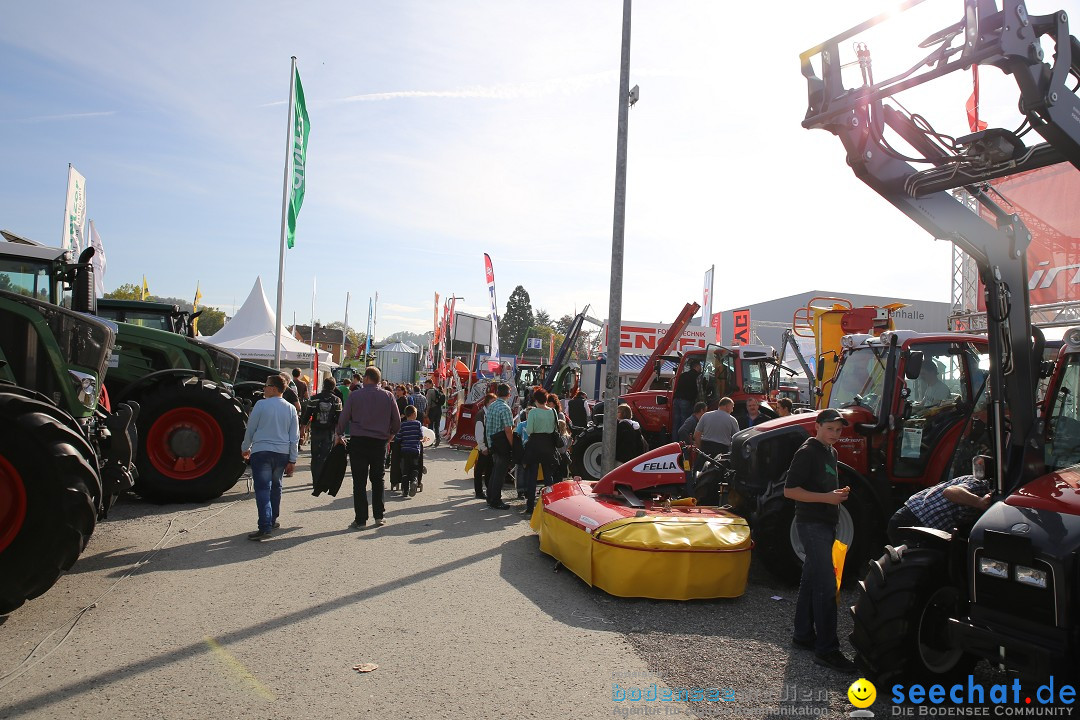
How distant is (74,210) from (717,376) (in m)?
14.4

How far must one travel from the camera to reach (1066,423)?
4.52 m

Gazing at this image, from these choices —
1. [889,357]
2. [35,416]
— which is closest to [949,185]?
[889,357]

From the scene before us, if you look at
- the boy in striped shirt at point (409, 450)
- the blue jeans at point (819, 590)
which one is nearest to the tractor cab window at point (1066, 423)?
the blue jeans at point (819, 590)

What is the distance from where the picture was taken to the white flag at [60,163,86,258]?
626 inches

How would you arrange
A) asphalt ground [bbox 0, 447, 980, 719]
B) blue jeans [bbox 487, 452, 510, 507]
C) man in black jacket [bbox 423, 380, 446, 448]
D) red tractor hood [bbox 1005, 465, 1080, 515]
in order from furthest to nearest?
man in black jacket [bbox 423, 380, 446, 448], blue jeans [bbox 487, 452, 510, 507], asphalt ground [bbox 0, 447, 980, 719], red tractor hood [bbox 1005, 465, 1080, 515]

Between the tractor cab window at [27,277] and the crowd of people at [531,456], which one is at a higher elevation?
the tractor cab window at [27,277]

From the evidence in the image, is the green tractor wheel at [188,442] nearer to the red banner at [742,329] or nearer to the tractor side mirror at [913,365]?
the tractor side mirror at [913,365]

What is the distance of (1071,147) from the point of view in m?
4.71

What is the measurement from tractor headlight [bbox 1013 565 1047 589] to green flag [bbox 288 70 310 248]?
1596cm

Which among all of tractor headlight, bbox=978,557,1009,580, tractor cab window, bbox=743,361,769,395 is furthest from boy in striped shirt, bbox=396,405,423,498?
tractor headlight, bbox=978,557,1009,580

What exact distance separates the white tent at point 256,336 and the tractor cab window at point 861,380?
19.2 metres

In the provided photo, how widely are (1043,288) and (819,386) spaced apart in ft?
38.6

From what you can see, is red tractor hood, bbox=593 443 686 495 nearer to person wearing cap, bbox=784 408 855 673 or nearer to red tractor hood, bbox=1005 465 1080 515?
person wearing cap, bbox=784 408 855 673

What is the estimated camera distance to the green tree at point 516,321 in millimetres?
92438
